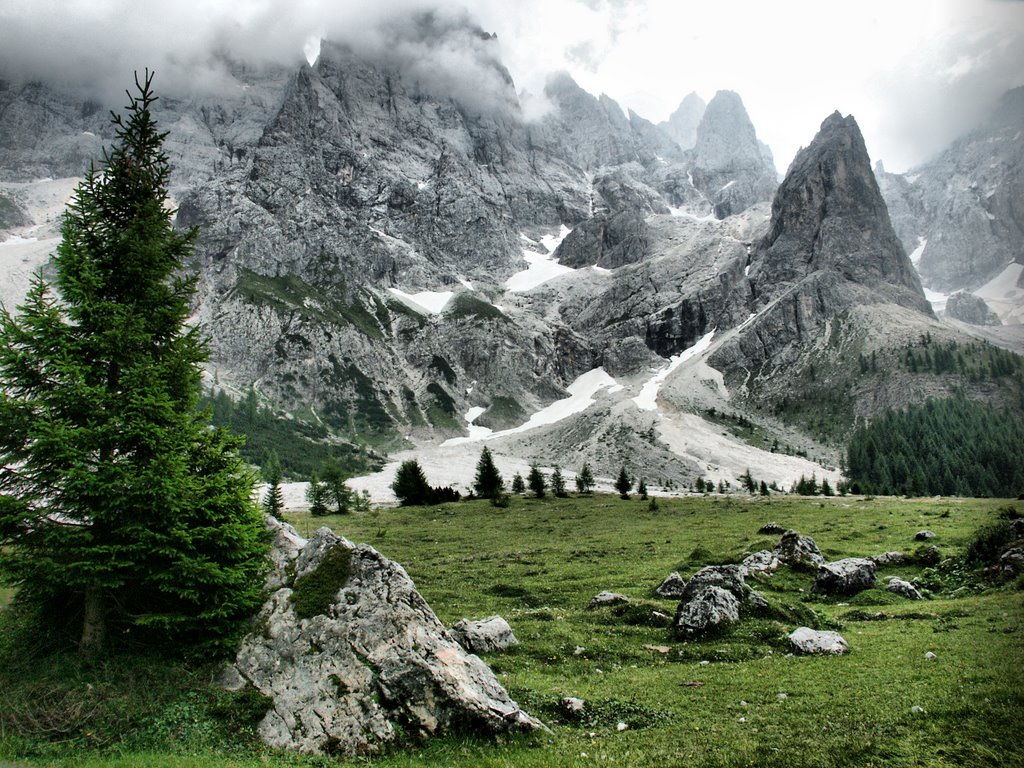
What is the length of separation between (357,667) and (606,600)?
53.4 ft

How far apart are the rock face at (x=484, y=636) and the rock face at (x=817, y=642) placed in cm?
1067

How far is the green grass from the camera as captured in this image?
37.0 feet

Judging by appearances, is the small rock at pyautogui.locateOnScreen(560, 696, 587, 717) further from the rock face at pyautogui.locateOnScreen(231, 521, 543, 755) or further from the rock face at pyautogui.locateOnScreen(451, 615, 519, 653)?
the rock face at pyautogui.locateOnScreen(451, 615, 519, 653)

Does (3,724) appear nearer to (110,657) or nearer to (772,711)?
(110,657)

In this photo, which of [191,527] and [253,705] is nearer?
[253,705]

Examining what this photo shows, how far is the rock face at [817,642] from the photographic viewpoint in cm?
1864

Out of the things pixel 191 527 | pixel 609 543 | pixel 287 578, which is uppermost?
pixel 191 527

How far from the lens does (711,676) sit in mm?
17188

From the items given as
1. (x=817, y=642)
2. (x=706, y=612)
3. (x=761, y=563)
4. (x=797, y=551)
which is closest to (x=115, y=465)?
(x=706, y=612)

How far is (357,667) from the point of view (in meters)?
13.9

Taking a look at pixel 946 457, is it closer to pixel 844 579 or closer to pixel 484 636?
pixel 844 579

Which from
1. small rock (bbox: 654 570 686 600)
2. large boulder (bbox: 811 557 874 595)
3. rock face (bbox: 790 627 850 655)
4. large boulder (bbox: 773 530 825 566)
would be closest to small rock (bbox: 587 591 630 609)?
small rock (bbox: 654 570 686 600)

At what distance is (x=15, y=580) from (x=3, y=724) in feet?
12.0

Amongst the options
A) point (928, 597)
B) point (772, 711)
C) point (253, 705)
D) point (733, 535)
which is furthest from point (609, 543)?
point (253, 705)
